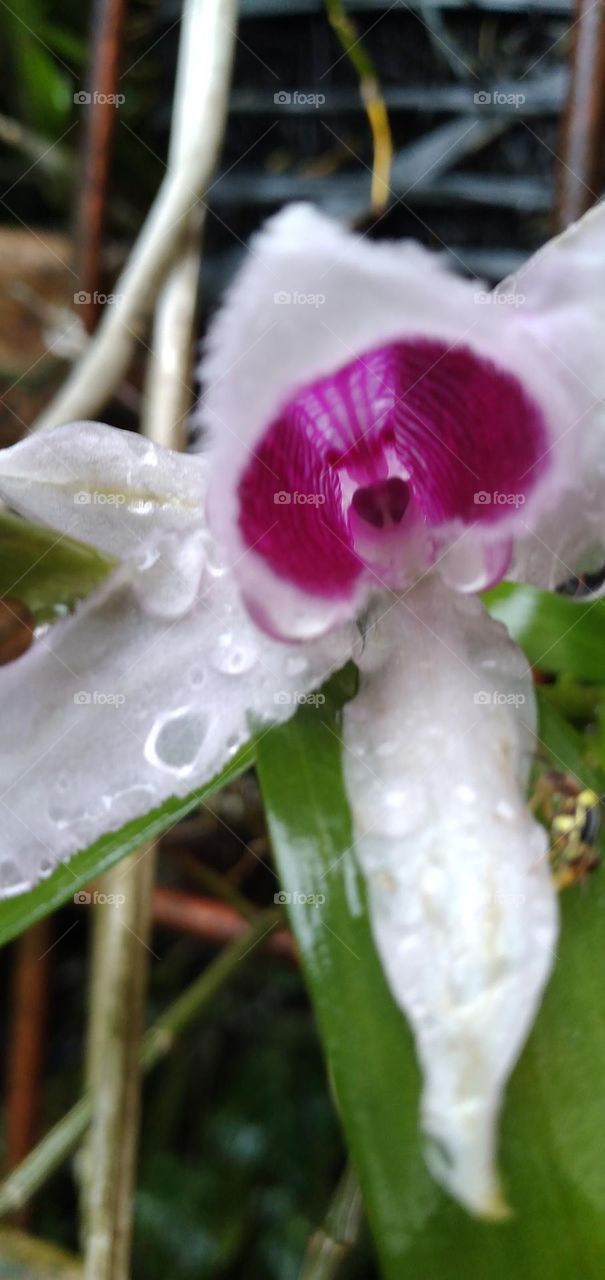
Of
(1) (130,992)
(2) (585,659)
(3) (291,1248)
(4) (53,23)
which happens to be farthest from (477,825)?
(4) (53,23)

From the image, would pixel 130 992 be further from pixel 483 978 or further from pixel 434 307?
pixel 434 307

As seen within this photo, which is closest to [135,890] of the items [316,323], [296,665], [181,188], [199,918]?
[199,918]

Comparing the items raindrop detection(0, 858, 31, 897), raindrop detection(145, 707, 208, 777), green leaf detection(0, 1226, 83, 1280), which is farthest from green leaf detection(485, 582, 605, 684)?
green leaf detection(0, 1226, 83, 1280)

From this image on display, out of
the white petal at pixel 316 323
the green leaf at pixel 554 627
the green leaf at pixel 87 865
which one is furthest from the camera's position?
the green leaf at pixel 554 627

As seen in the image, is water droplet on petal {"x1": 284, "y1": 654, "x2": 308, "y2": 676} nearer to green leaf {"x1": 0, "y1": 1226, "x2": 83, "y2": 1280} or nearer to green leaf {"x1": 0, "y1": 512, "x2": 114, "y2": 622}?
green leaf {"x1": 0, "y1": 512, "x2": 114, "y2": 622}

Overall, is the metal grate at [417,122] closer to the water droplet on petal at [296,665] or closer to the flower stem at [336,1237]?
the water droplet on petal at [296,665]

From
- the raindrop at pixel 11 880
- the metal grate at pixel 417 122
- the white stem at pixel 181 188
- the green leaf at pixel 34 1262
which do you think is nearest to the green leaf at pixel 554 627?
the raindrop at pixel 11 880
